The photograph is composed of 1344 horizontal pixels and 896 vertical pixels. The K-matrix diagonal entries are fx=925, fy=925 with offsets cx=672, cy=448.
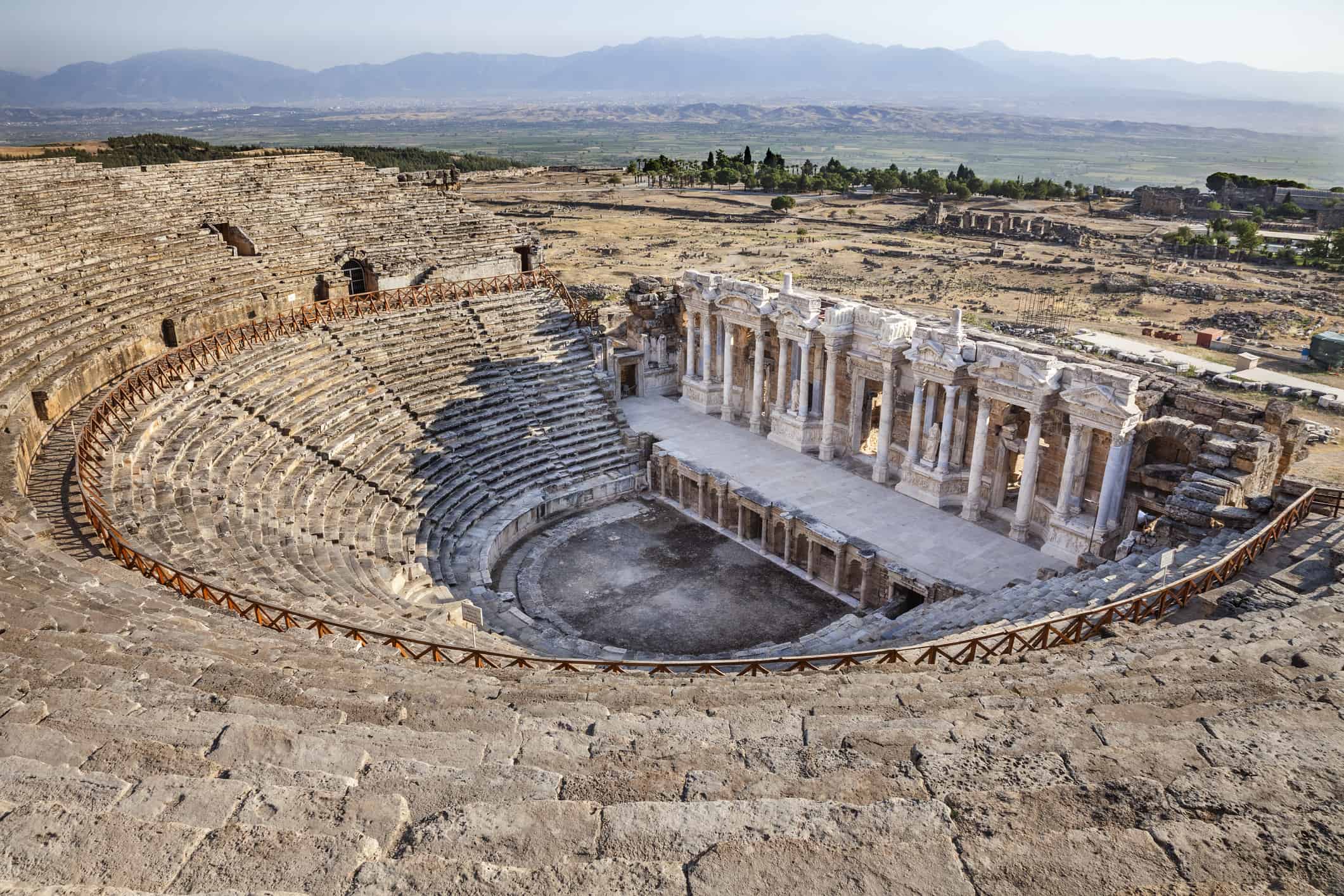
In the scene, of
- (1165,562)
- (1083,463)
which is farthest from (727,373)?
(1165,562)

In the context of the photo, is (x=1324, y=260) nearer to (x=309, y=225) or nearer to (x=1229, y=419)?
(x=1229, y=419)

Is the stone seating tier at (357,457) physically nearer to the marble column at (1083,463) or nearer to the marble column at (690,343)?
the marble column at (690,343)

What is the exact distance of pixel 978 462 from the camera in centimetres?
2434

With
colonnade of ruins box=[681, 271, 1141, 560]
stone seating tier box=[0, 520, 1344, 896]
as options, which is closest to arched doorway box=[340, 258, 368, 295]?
colonnade of ruins box=[681, 271, 1141, 560]

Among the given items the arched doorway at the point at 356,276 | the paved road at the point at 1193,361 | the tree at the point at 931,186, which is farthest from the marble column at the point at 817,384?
the tree at the point at 931,186

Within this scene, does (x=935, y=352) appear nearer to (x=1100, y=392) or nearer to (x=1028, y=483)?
(x=1028, y=483)

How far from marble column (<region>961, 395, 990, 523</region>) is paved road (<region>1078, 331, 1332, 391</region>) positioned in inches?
946

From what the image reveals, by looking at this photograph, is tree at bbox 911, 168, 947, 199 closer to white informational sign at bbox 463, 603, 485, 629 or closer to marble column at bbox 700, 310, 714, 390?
marble column at bbox 700, 310, 714, 390

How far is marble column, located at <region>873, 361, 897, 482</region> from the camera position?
87.9ft

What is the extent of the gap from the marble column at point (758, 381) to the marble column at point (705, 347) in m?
1.99

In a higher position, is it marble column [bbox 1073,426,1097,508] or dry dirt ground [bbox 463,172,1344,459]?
marble column [bbox 1073,426,1097,508]

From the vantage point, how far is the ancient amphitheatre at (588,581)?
713cm

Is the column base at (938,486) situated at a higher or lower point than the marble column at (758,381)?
lower

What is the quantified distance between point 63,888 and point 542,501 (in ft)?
67.9
